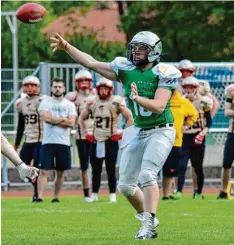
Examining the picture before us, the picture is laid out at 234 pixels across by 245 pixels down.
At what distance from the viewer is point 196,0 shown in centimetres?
3325

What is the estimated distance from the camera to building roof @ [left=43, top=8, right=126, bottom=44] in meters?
43.8

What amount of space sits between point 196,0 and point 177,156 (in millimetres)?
18288

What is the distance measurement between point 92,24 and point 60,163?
41.8 m

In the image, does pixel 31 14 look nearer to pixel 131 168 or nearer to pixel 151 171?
pixel 131 168

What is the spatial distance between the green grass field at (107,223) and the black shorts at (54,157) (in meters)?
0.52

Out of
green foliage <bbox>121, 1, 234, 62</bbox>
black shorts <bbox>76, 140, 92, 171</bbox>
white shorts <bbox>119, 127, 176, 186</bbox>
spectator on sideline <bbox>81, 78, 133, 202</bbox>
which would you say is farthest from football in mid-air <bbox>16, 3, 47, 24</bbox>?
green foliage <bbox>121, 1, 234, 62</bbox>

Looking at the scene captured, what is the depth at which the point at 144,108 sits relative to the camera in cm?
970

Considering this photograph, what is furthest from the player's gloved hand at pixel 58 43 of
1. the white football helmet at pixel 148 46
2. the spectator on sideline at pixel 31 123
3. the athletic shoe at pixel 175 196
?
the spectator on sideline at pixel 31 123

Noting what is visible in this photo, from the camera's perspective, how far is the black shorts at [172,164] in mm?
15344

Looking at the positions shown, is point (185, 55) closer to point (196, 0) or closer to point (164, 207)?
point (196, 0)

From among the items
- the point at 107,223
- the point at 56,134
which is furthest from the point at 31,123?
the point at 107,223

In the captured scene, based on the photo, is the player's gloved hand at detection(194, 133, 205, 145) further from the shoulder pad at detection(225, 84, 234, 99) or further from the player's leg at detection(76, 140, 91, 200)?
the player's leg at detection(76, 140, 91, 200)

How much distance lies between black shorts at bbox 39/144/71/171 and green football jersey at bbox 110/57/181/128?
18.2 feet

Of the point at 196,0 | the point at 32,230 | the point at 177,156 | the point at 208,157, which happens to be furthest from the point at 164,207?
the point at 196,0
